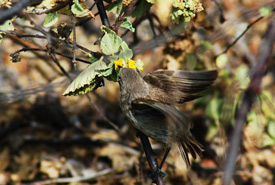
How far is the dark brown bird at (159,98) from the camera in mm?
2613

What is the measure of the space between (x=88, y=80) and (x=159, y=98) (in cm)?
67

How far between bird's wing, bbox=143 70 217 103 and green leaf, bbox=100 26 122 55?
49 centimetres

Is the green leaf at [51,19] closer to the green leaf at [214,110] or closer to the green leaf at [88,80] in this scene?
the green leaf at [88,80]

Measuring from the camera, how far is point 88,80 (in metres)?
2.38

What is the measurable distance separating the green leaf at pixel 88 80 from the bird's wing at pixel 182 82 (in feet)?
1.78

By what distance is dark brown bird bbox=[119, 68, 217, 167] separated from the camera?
8.57 feet

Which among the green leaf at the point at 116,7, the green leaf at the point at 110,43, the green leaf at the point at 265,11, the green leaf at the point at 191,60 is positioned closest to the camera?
the green leaf at the point at 110,43

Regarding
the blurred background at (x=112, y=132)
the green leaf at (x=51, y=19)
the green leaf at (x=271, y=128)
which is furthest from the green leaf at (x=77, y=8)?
the green leaf at (x=271, y=128)

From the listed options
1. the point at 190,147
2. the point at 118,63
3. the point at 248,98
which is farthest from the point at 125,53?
the point at 248,98

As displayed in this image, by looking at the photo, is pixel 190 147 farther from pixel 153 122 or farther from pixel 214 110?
pixel 214 110

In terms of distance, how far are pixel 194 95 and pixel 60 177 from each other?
7.90 feet

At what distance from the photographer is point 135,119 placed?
2.75m

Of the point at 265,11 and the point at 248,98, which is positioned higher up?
the point at 265,11

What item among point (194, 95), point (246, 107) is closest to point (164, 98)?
point (194, 95)
